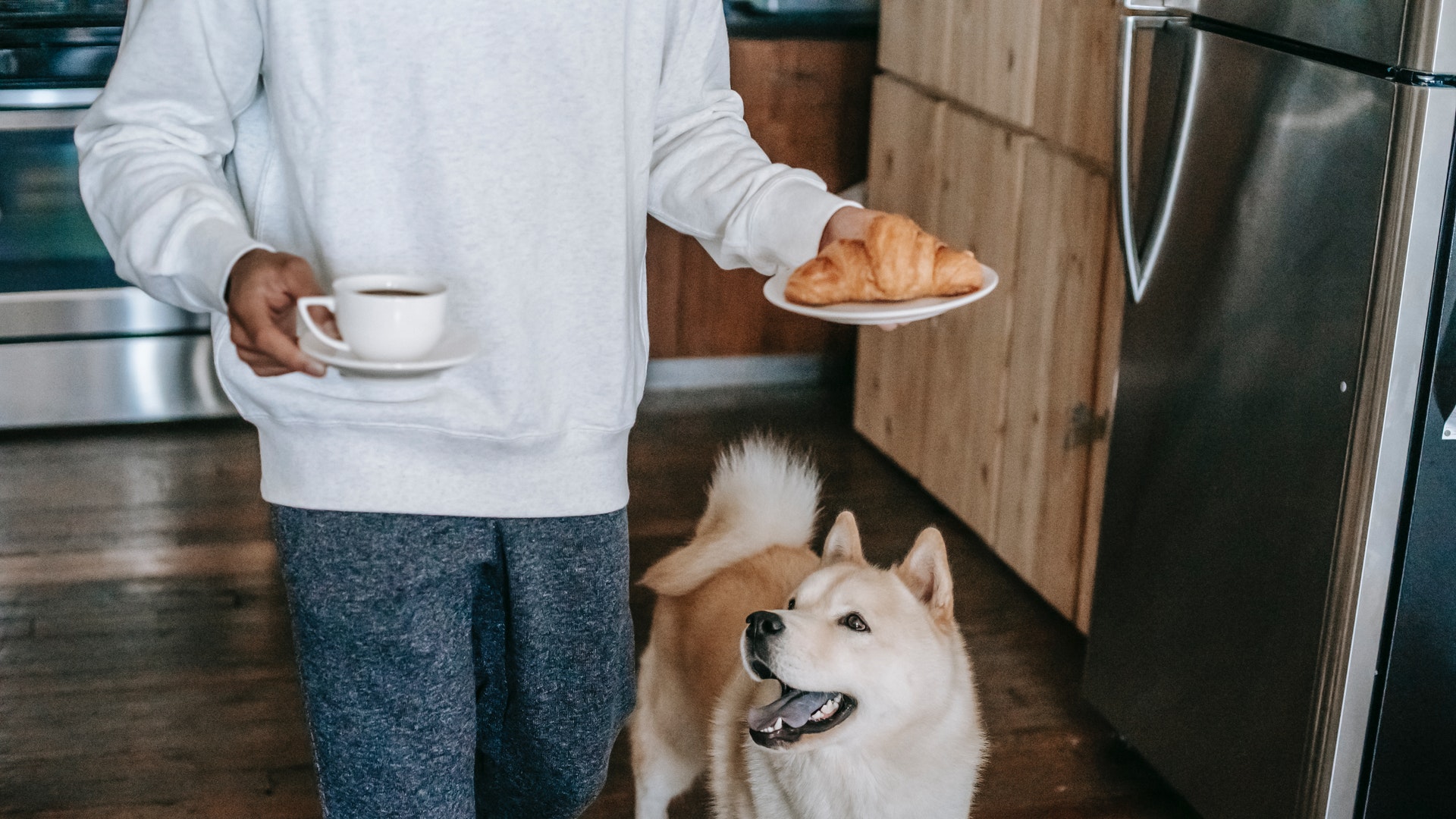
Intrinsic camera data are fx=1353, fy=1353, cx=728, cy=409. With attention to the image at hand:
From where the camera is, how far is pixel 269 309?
86cm

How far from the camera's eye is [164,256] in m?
0.91

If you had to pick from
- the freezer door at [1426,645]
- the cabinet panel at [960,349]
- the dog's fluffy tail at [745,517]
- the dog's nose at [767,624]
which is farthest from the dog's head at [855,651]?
the cabinet panel at [960,349]

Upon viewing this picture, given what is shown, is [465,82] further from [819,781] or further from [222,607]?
[222,607]

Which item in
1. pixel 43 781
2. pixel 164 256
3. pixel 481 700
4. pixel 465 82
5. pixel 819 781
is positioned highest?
pixel 465 82

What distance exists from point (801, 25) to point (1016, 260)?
1.22 metres

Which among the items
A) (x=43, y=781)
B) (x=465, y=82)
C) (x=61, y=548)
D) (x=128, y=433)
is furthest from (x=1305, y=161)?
(x=128, y=433)

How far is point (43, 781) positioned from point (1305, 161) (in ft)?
6.35

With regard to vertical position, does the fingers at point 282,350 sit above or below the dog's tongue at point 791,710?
above

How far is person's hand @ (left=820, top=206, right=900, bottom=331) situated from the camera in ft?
3.60

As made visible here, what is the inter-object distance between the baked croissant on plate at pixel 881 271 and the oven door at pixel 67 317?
2558mm

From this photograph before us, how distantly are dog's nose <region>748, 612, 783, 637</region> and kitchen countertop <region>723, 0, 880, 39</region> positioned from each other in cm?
233

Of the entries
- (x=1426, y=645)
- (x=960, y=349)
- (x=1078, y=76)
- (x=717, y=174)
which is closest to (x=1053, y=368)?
(x=960, y=349)

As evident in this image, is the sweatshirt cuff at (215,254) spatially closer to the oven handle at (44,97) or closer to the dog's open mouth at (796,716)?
the dog's open mouth at (796,716)

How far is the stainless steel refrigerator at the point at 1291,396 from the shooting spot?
145cm
